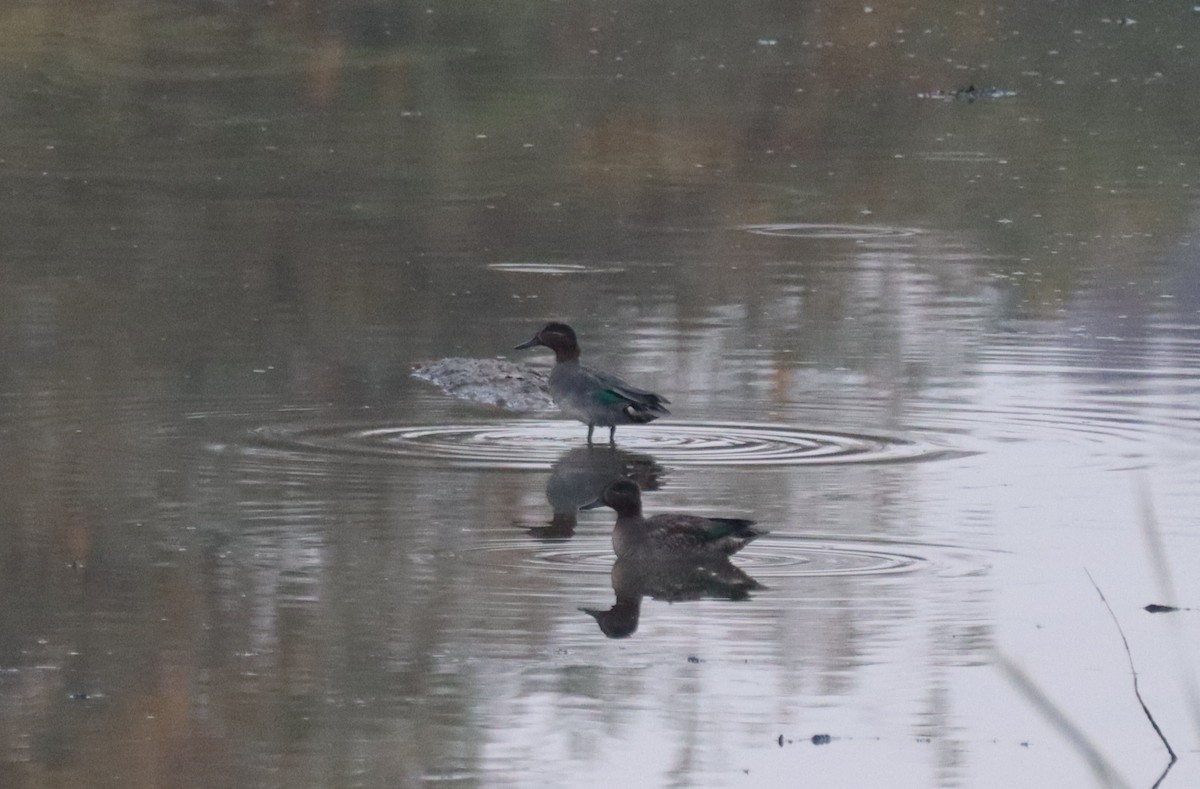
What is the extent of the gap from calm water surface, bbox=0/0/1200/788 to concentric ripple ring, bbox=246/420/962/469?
0.12 ft

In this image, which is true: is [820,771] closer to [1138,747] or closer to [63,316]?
[1138,747]

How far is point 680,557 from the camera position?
7367 mm

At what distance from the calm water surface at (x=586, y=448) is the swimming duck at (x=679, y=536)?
112 mm

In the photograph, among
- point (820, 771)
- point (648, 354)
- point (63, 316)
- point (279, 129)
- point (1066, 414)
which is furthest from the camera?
point (279, 129)

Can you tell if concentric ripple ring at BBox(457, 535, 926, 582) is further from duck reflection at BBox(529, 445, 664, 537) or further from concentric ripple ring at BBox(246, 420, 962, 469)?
concentric ripple ring at BBox(246, 420, 962, 469)

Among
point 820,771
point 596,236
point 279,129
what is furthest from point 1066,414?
point 279,129

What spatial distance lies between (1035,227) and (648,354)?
18.0 feet

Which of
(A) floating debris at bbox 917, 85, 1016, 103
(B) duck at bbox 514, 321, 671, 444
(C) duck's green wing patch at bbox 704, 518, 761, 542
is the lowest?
(A) floating debris at bbox 917, 85, 1016, 103

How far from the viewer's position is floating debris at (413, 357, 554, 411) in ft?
34.8

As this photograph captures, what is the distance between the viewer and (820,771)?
5.59 m

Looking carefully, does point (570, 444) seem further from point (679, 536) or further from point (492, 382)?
point (679, 536)

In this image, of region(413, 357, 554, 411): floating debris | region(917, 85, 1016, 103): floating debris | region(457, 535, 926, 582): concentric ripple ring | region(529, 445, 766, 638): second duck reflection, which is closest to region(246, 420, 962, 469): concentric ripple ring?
region(413, 357, 554, 411): floating debris

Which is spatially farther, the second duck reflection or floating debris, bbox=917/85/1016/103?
floating debris, bbox=917/85/1016/103

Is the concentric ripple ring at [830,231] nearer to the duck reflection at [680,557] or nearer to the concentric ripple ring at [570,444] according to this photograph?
the concentric ripple ring at [570,444]
